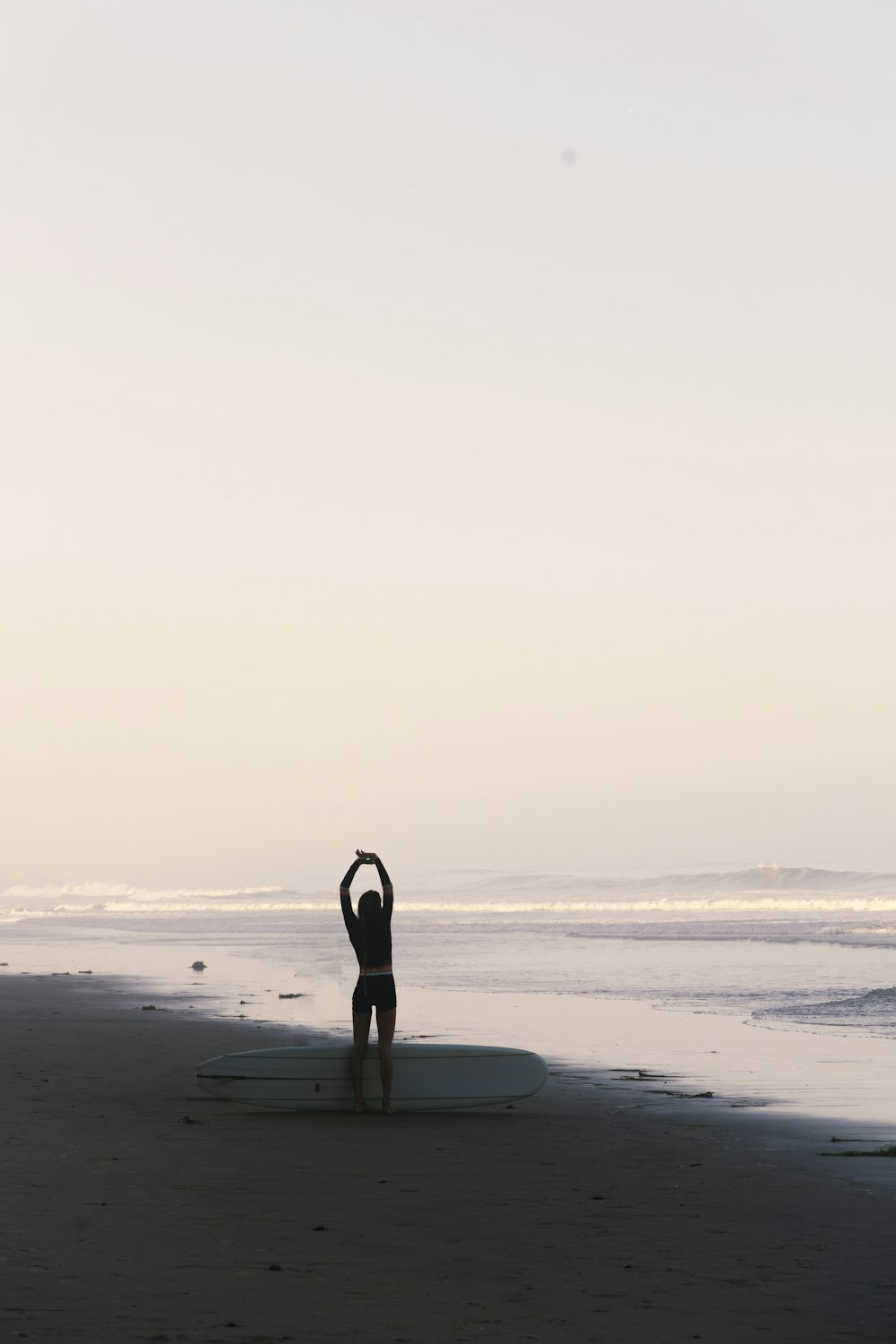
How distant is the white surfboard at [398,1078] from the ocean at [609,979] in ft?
4.01

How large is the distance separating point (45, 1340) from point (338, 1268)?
166cm

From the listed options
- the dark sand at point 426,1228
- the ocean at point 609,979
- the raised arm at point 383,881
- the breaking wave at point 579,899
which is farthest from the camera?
the breaking wave at point 579,899

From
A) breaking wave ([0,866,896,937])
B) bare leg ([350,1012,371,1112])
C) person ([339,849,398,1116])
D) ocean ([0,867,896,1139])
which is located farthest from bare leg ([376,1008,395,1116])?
breaking wave ([0,866,896,937])

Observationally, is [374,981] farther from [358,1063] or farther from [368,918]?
[358,1063]

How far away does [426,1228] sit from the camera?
24.8 ft

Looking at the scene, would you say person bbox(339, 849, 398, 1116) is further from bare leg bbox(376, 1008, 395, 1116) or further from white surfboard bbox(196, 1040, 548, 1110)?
white surfboard bbox(196, 1040, 548, 1110)

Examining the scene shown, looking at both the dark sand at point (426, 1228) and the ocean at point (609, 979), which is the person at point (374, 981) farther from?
the ocean at point (609, 979)

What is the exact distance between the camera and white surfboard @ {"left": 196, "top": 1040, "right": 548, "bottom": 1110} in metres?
12.6

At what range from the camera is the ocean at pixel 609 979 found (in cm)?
1533

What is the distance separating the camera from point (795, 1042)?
1734cm

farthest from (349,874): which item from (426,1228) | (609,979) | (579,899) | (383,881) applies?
(579,899)

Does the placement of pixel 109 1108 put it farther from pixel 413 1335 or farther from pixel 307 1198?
pixel 413 1335

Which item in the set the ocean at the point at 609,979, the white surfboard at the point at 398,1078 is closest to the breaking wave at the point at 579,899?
the ocean at the point at 609,979

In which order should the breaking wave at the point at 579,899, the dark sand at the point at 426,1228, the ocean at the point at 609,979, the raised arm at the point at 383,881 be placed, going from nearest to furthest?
the dark sand at the point at 426,1228
the raised arm at the point at 383,881
the ocean at the point at 609,979
the breaking wave at the point at 579,899
